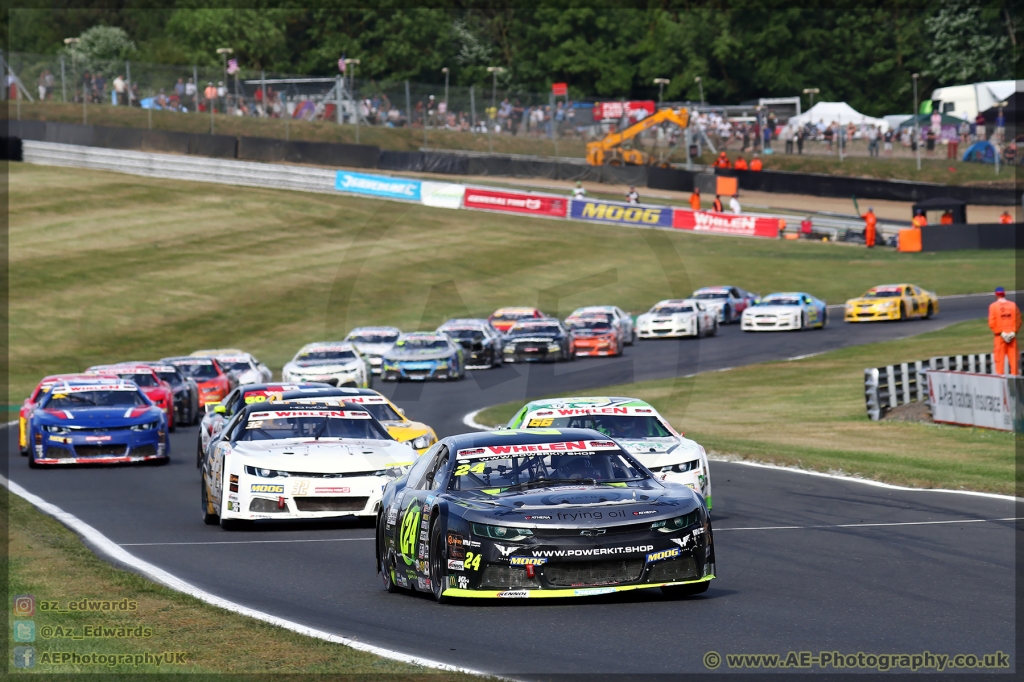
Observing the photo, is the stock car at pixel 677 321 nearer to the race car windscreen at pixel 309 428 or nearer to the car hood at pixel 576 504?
the race car windscreen at pixel 309 428

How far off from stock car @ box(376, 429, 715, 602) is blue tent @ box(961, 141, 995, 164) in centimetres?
6510

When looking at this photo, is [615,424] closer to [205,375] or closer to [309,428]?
[309,428]

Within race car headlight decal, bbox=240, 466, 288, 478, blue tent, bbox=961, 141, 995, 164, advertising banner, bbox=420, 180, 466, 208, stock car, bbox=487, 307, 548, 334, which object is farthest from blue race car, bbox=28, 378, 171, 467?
blue tent, bbox=961, 141, 995, 164

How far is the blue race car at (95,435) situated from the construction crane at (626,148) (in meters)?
55.3

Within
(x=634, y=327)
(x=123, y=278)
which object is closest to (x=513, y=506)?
(x=634, y=327)

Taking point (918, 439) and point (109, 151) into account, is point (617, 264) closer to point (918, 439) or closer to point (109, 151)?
point (109, 151)

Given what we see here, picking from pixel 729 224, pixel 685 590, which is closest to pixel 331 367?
pixel 685 590

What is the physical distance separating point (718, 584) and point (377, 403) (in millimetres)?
7945

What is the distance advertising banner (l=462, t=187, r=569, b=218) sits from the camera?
221 feet

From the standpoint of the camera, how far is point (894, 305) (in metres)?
45.5

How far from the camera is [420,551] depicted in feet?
32.2

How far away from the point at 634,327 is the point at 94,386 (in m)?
25.0

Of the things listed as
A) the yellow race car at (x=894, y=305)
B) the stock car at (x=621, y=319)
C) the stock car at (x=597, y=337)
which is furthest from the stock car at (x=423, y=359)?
the yellow race car at (x=894, y=305)

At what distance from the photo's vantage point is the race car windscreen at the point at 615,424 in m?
14.6
